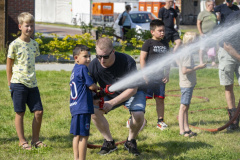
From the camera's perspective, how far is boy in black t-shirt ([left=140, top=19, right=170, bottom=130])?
21.8ft

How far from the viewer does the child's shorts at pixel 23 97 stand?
5.54 meters

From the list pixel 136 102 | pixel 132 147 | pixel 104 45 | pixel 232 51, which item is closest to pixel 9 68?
pixel 104 45

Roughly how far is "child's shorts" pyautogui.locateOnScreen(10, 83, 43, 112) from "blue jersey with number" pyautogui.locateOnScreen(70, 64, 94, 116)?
1.05 meters

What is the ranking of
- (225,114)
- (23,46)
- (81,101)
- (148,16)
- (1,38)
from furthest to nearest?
(148,16) → (1,38) → (225,114) → (23,46) → (81,101)

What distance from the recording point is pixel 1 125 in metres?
6.80

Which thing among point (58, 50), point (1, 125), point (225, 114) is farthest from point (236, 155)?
point (58, 50)

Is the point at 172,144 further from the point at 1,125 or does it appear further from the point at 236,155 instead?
the point at 1,125

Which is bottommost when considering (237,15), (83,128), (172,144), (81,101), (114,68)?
(172,144)

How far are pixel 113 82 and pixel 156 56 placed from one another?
1.58 meters

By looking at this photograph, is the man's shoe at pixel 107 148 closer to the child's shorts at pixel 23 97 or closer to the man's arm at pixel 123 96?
the man's arm at pixel 123 96

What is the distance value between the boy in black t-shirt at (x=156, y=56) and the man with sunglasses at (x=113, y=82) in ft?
3.81

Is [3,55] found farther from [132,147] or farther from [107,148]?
[132,147]

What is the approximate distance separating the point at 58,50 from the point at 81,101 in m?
9.80

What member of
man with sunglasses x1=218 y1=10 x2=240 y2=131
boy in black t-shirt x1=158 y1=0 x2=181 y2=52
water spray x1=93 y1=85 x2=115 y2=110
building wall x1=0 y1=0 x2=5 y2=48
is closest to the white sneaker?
man with sunglasses x1=218 y1=10 x2=240 y2=131
